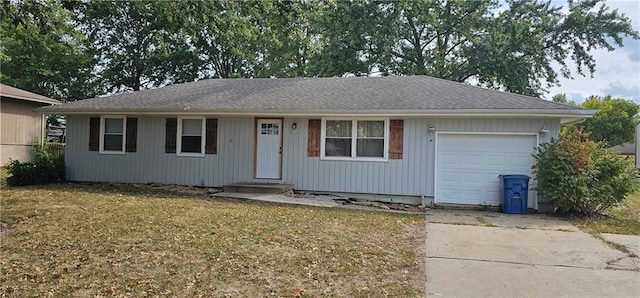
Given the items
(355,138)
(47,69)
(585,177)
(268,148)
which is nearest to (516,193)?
(585,177)

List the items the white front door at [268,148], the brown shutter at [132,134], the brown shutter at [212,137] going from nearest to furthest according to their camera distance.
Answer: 1. the white front door at [268,148]
2. the brown shutter at [212,137]
3. the brown shutter at [132,134]

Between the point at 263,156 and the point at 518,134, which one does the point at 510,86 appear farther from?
the point at 263,156

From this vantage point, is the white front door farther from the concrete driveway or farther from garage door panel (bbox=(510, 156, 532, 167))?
garage door panel (bbox=(510, 156, 532, 167))

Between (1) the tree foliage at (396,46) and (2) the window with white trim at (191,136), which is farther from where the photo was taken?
(1) the tree foliage at (396,46)

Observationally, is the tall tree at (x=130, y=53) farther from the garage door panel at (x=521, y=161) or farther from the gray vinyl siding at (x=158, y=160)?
the garage door panel at (x=521, y=161)

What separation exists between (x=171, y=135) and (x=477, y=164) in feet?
26.4

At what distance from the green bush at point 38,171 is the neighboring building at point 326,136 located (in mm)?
285

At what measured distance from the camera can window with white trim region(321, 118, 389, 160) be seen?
990 centimetres

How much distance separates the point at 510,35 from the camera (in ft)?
67.3

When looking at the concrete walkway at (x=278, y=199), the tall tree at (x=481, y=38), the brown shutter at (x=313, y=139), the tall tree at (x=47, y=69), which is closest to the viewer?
the concrete walkway at (x=278, y=199)

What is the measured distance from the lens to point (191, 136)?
1115cm

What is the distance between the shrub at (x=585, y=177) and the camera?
7.84 metres

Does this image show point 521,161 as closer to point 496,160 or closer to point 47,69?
point 496,160

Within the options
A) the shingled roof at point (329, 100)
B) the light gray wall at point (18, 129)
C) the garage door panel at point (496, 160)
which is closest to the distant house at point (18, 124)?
the light gray wall at point (18, 129)
